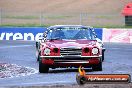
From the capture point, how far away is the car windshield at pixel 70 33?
20.6m

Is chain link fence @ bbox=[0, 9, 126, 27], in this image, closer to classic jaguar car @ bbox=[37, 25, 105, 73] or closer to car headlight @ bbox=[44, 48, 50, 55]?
classic jaguar car @ bbox=[37, 25, 105, 73]

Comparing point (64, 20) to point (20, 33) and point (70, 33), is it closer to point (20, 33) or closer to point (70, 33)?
point (20, 33)

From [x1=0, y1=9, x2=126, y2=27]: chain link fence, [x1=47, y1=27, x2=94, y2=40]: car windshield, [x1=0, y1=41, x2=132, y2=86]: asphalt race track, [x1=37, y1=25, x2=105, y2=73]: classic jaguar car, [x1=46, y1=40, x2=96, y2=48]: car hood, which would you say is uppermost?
[x1=0, y1=9, x2=126, y2=27]: chain link fence

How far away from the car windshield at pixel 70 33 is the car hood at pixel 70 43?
1.82 ft

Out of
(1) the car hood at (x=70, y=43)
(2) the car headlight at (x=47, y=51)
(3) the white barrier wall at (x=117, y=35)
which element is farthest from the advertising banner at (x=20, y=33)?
(2) the car headlight at (x=47, y=51)

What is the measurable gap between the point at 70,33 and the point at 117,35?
18.6 meters

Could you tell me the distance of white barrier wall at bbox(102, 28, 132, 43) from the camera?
1521 inches

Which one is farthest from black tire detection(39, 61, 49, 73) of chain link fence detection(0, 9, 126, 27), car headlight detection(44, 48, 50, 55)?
chain link fence detection(0, 9, 126, 27)

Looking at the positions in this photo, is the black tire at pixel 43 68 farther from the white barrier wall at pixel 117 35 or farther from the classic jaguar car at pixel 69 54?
the white barrier wall at pixel 117 35

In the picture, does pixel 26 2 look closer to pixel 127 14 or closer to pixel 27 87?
pixel 127 14

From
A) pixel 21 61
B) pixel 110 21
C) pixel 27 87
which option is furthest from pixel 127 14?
pixel 27 87

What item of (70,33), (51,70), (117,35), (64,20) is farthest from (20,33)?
(51,70)

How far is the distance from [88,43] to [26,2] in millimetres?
57124

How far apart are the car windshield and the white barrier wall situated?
17.6 meters
